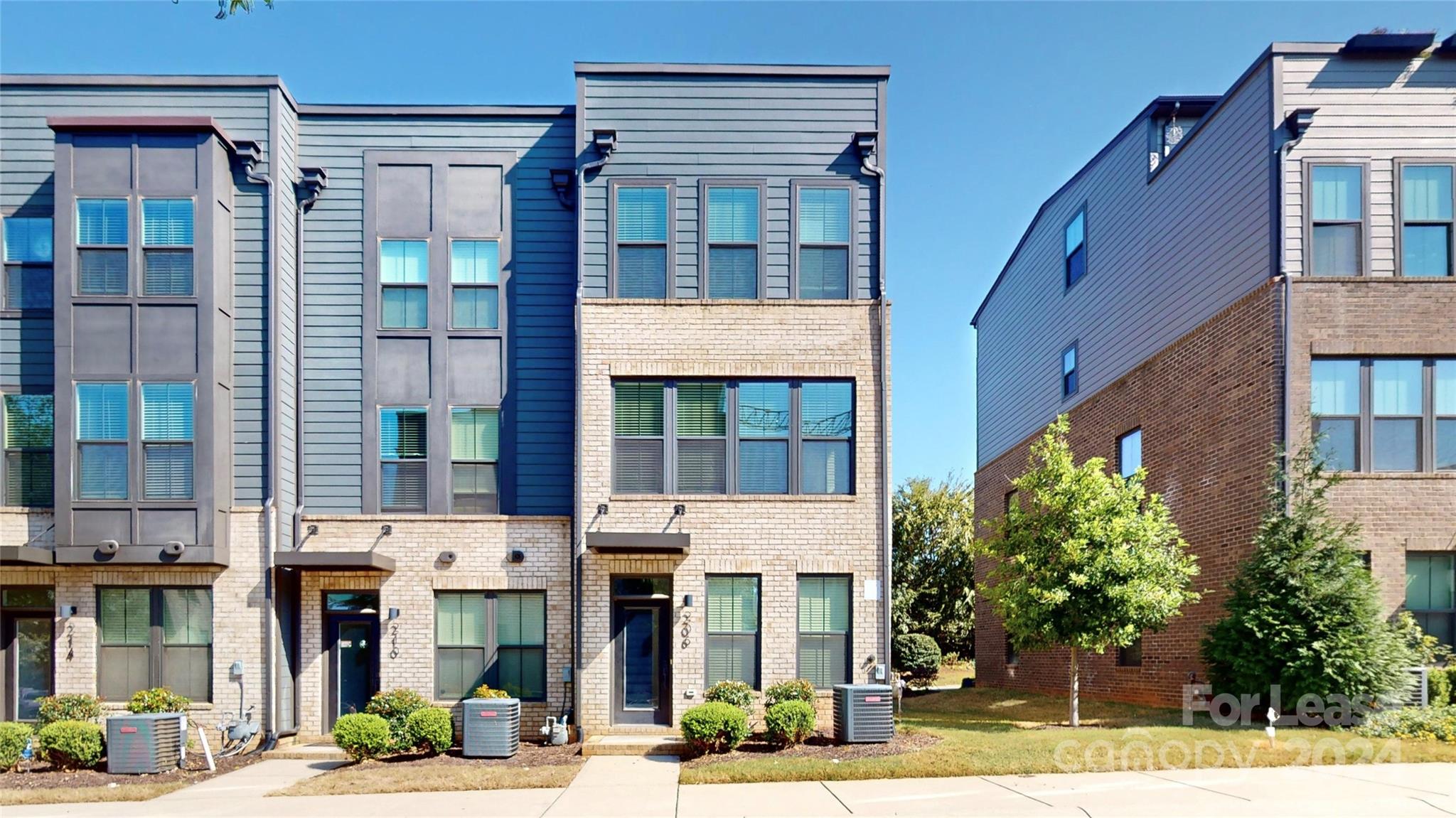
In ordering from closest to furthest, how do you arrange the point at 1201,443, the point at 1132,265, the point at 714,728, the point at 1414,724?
the point at 1414,724 < the point at 714,728 < the point at 1201,443 < the point at 1132,265

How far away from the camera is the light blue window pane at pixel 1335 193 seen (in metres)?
16.7

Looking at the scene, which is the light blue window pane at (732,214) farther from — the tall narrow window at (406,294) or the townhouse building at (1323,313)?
the townhouse building at (1323,313)

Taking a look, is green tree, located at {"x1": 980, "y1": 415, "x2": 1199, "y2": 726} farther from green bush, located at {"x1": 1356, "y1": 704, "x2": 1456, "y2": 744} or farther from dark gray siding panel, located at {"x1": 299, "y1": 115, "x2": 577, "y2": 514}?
dark gray siding panel, located at {"x1": 299, "y1": 115, "x2": 577, "y2": 514}

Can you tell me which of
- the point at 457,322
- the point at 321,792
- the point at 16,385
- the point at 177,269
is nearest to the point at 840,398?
the point at 457,322

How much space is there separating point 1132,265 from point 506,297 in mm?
13042

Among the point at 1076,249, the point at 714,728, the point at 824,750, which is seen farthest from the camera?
the point at 1076,249

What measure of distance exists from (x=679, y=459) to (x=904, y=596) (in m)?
17.9

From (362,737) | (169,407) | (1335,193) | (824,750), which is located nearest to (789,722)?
(824,750)

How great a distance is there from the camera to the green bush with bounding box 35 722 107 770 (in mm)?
14289

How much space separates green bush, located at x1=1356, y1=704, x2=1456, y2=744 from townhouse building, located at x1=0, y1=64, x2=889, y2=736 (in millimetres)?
6602

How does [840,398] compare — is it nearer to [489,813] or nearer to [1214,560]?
[1214,560]

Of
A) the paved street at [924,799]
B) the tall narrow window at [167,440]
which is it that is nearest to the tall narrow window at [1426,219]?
the paved street at [924,799]

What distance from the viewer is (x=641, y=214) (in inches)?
667

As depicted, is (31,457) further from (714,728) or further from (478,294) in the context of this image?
(714,728)
